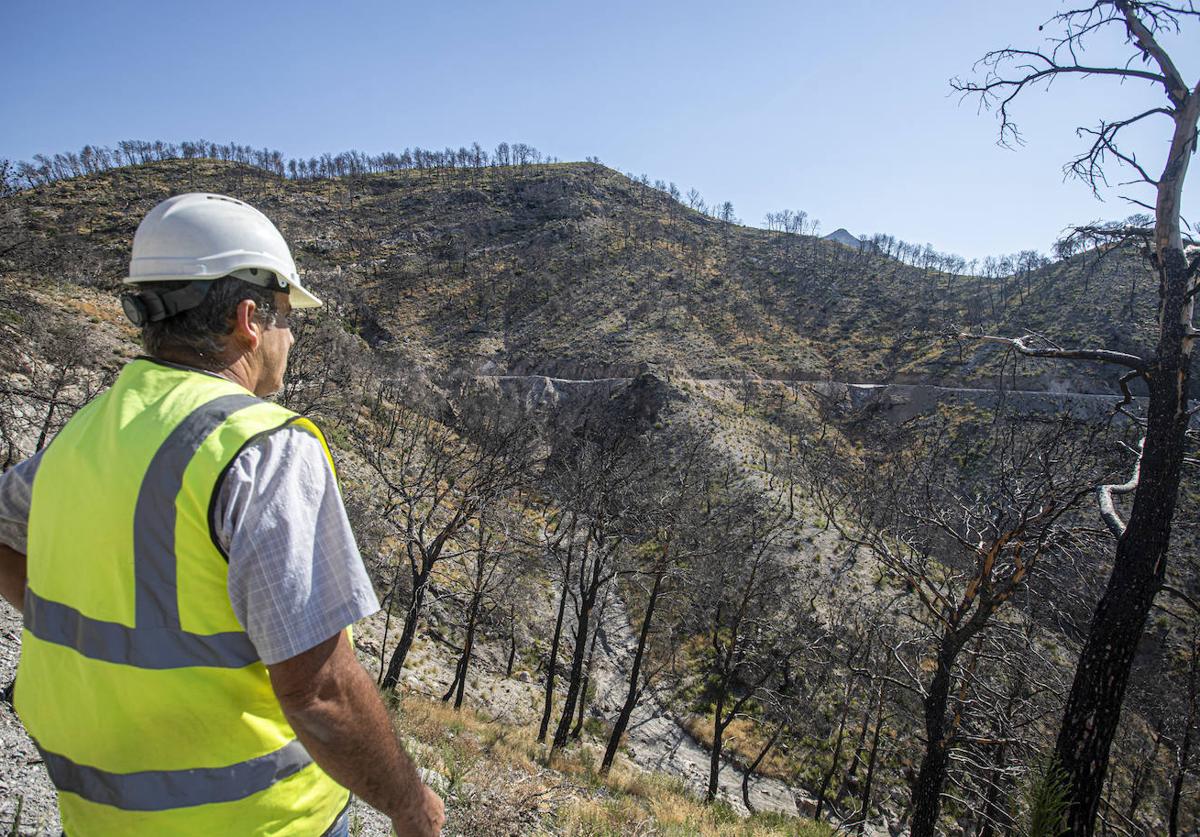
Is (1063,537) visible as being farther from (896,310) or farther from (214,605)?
(896,310)

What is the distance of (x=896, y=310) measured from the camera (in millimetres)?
80125

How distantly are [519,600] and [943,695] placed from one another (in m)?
23.0

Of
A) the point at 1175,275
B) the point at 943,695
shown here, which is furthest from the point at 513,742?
the point at 1175,275

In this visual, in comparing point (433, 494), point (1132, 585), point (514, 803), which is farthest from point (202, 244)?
point (433, 494)

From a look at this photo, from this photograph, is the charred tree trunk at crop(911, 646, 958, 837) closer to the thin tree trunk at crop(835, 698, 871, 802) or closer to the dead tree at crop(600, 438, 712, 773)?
the dead tree at crop(600, 438, 712, 773)

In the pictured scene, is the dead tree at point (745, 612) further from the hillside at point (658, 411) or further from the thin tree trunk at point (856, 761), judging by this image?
the thin tree trunk at point (856, 761)

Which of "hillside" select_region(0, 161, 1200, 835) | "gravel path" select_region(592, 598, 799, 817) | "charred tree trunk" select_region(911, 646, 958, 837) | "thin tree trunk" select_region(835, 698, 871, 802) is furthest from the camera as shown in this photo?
"gravel path" select_region(592, 598, 799, 817)

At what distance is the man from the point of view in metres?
1.16

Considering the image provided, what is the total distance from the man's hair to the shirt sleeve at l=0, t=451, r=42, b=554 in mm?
550

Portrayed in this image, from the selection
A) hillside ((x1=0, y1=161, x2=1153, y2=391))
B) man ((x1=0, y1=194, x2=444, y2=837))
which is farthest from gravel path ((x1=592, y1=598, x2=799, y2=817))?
hillside ((x1=0, y1=161, x2=1153, y2=391))

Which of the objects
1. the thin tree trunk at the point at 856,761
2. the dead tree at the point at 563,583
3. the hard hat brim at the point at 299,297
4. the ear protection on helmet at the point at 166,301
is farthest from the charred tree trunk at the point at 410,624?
the thin tree trunk at the point at 856,761

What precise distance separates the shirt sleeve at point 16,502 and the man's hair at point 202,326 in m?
0.55

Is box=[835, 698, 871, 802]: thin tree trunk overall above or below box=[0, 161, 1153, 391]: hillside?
below

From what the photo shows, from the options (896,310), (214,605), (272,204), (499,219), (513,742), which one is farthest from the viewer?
(499,219)
